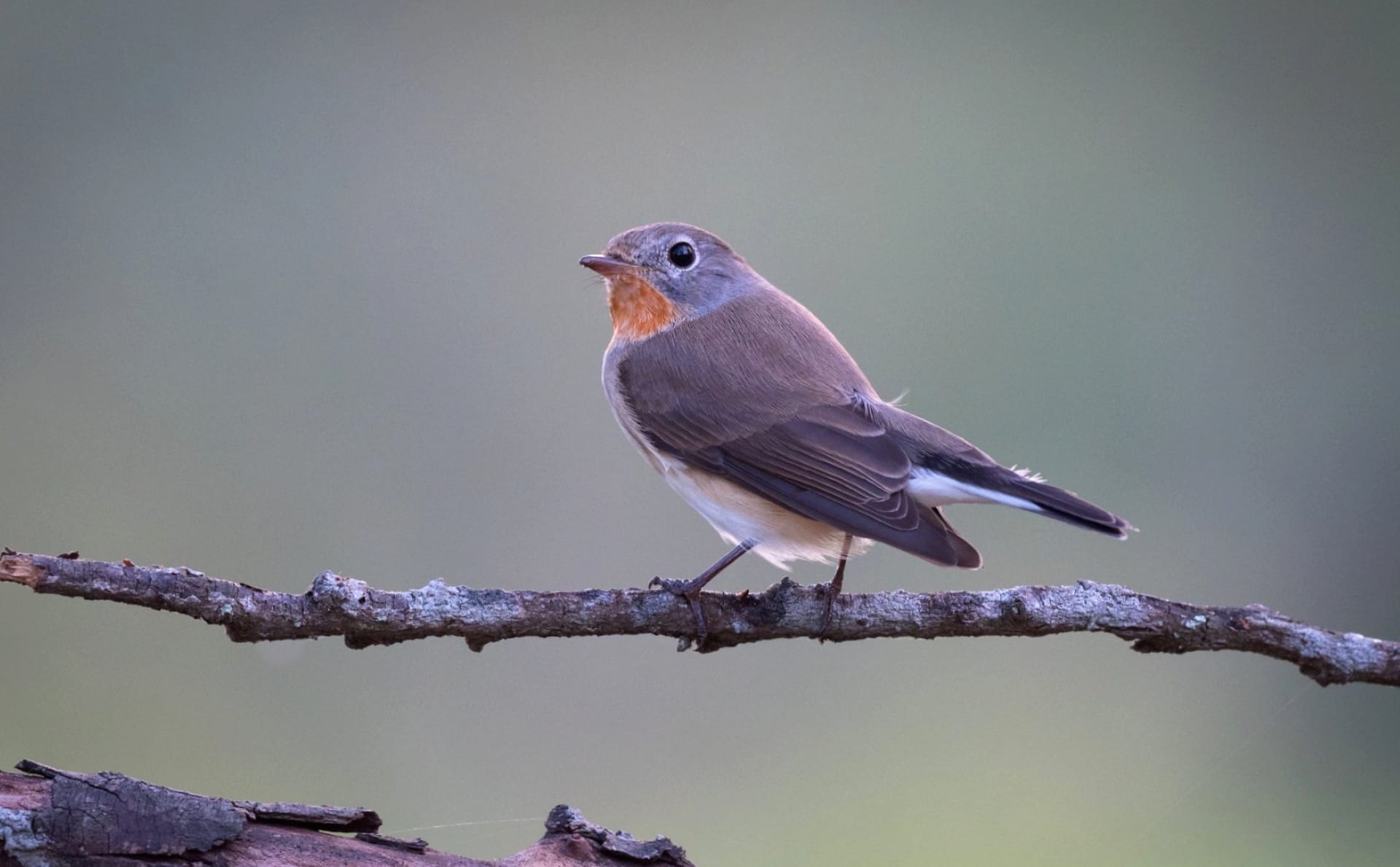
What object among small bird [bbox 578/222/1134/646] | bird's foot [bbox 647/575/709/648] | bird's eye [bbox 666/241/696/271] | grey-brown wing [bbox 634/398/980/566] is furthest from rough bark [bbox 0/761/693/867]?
bird's eye [bbox 666/241/696/271]

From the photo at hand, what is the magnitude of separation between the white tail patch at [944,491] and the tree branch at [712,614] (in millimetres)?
456

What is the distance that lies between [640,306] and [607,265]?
0.60 feet

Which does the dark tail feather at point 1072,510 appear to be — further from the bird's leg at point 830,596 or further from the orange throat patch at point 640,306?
the orange throat patch at point 640,306

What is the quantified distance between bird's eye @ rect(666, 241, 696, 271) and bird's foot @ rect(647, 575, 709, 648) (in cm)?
146

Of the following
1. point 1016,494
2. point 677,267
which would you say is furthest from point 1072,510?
point 677,267

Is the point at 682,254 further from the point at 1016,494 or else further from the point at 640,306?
the point at 1016,494

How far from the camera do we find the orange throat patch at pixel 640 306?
381 cm

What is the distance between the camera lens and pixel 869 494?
3014 millimetres

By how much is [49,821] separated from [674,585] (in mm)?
1296

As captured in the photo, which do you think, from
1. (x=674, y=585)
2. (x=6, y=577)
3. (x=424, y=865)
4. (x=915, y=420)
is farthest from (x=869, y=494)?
(x=6, y=577)

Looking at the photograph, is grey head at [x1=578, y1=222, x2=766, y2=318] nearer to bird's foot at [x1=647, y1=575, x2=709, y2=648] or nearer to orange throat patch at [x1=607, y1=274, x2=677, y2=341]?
orange throat patch at [x1=607, y1=274, x2=677, y2=341]

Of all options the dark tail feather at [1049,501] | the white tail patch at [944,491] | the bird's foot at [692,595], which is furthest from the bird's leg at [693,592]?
the dark tail feather at [1049,501]

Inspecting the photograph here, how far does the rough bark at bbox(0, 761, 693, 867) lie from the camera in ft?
5.93

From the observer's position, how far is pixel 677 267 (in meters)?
3.86
